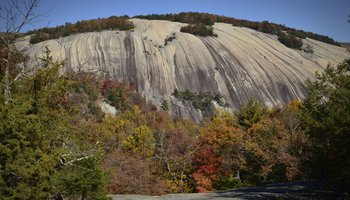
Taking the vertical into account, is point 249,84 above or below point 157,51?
below

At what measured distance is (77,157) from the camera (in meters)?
13.8

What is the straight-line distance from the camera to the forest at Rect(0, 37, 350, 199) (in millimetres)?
10766

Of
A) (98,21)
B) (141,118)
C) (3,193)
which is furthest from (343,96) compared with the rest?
(98,21)

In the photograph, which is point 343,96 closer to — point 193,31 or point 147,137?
point 147,137

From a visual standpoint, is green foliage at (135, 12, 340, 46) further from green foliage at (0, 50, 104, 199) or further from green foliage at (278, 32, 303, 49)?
green foliage at (0, 50, 104, 199)

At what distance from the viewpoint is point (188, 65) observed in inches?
2685

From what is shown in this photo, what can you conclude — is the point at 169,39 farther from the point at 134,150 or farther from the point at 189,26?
the point at 134,150

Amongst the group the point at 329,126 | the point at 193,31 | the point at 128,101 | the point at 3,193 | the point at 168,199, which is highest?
the point at 193,31

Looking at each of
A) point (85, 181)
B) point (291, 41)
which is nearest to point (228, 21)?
point (291, 41)

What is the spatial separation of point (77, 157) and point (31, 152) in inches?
130

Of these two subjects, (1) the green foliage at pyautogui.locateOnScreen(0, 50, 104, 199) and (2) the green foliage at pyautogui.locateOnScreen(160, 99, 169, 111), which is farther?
(2) the green foliage at pyautogui.locateOnScreen(160, 99, 169, 111)

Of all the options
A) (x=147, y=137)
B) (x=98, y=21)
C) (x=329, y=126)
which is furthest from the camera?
(x=98, y=21)

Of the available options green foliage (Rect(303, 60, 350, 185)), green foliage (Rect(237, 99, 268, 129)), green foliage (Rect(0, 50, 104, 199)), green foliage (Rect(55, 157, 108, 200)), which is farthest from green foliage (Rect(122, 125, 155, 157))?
green foliage (Rect(0, 50, 104, 199))

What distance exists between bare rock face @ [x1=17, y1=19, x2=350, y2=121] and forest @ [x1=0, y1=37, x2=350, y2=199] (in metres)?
24.5
